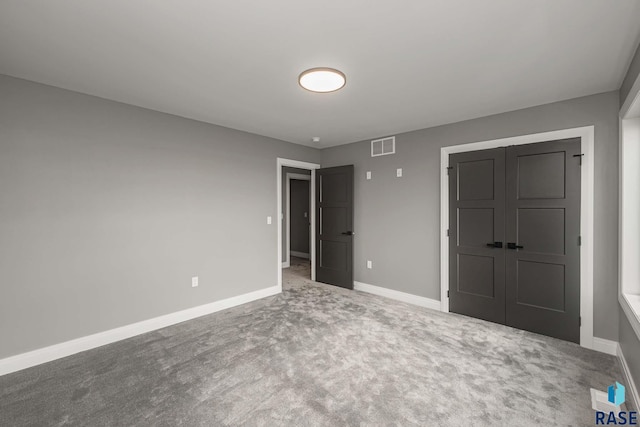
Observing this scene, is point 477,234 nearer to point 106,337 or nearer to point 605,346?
point 605,346

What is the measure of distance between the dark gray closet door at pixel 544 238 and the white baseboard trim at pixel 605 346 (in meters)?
0.13

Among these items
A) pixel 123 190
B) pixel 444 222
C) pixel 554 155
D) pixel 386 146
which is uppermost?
pixel 386 146

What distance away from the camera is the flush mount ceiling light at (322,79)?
224 cm

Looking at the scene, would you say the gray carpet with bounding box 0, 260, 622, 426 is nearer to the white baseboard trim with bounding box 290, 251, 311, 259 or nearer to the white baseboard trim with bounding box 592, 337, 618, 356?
the white baseboard trim with bounding box 592, 337, 618, 356

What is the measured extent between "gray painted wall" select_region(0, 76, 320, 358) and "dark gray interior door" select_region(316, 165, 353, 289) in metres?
1.45

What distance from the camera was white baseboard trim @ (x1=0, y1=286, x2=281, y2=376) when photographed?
7.79 feet

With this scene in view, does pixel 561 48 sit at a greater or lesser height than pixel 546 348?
greater

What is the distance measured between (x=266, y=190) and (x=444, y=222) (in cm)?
266

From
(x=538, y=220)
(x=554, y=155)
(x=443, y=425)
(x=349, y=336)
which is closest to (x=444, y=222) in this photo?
(x=538, y=220)

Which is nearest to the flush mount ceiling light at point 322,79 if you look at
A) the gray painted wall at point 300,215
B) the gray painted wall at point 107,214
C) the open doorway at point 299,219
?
the gray painted wall at point 107,214

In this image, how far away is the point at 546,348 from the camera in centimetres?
271

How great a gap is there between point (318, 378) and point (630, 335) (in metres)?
2.48

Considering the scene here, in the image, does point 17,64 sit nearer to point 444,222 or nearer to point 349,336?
point 349,336

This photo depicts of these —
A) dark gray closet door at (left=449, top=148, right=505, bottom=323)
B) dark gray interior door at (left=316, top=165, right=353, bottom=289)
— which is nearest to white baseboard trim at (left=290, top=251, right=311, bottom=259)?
dark gray interior door at (left=316, top=165, right=353, bottom=289)
